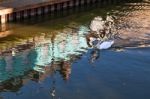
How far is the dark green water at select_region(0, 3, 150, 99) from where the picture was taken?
21.8 meters

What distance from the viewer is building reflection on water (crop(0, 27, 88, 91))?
2406 centimetres

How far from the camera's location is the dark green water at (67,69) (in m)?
21.8

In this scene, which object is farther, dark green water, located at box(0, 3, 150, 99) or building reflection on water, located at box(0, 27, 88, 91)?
building reflection on water, located at box(0, 27, 88, 91)

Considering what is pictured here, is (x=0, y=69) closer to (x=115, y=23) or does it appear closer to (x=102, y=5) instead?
(x=115, y=23)

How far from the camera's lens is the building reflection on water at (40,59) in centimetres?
2406

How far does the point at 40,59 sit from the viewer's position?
90.6 ft

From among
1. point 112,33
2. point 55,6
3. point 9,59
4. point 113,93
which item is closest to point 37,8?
point 55,6

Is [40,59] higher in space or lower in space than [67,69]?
higher

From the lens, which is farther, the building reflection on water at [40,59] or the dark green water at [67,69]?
the building reflection on water at [40,59]

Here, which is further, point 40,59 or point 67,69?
point 40,59

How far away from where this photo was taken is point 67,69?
83.5 feet

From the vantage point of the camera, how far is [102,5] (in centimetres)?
5022

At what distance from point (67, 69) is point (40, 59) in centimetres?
287

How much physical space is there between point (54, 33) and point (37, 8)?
6266 mm
